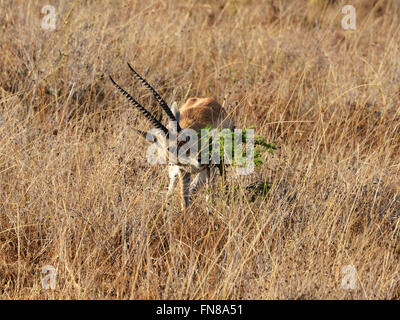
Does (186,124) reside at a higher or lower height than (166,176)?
higher

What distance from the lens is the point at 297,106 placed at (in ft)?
22.1

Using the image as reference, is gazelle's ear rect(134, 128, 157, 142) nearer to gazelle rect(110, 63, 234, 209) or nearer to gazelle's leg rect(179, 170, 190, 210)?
gazelle rect(110, 63, 234, 209)

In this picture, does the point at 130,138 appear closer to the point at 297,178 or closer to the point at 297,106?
the point at 297,178

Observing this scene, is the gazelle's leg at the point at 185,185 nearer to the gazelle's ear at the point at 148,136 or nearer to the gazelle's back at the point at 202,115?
the gazelle's ear at the point at 148,136

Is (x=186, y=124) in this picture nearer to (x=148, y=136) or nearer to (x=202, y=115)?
(x=202, y=115)

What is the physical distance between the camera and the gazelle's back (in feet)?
18.4

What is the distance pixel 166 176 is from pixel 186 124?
70cm

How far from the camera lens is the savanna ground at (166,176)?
3689 mm

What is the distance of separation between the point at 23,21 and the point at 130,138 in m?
3.02

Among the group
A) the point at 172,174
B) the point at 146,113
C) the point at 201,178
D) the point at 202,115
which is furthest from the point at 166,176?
the point at 146,113

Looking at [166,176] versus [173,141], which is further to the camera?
[166,176]

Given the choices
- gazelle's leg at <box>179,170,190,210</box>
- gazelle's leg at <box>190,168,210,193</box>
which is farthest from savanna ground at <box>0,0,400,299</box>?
gazelle's leg at <box>190,168,210,193</box>

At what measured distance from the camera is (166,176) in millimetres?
5160

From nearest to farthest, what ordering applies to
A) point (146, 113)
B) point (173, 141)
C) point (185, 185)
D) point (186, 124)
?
point (146, 113)
point (173, 141)
point (185, 185)
point (186, 124)
